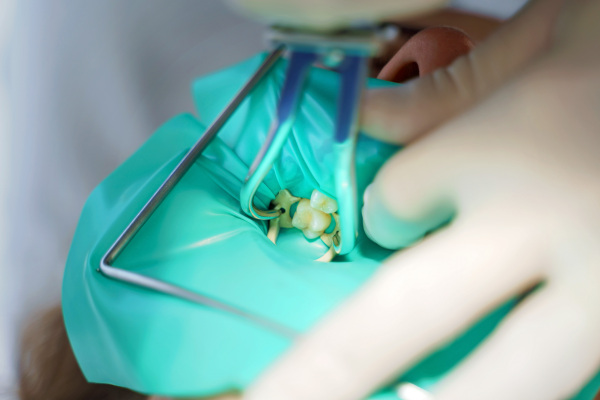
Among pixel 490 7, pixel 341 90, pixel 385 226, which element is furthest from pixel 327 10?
pixel 490 7

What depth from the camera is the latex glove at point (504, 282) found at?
0.28 metres

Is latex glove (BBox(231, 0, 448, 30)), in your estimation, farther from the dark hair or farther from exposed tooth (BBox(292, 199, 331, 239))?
the dark hair

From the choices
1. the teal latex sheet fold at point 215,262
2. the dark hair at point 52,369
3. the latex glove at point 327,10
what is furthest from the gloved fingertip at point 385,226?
the dark hair at point 52,369

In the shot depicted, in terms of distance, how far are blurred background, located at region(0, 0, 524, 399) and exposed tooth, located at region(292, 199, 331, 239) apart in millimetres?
259

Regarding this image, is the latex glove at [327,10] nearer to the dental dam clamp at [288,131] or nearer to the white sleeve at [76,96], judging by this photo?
the dental dam clamp at [288,131]

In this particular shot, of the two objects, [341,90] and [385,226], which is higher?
[341,90]

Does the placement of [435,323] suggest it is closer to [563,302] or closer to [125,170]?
[563,302]

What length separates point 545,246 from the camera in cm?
28

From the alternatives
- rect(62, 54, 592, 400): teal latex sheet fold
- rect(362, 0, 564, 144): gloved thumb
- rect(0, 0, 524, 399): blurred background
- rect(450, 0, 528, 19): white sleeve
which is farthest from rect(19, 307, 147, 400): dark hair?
rect(450, 0, 528, 19): white sleeve

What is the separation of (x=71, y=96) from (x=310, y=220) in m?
0.30

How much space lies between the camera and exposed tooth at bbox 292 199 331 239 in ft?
1.42

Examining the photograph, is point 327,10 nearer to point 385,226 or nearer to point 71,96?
point 385,226

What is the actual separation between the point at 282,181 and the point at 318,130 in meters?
0.06

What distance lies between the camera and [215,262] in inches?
14.4
